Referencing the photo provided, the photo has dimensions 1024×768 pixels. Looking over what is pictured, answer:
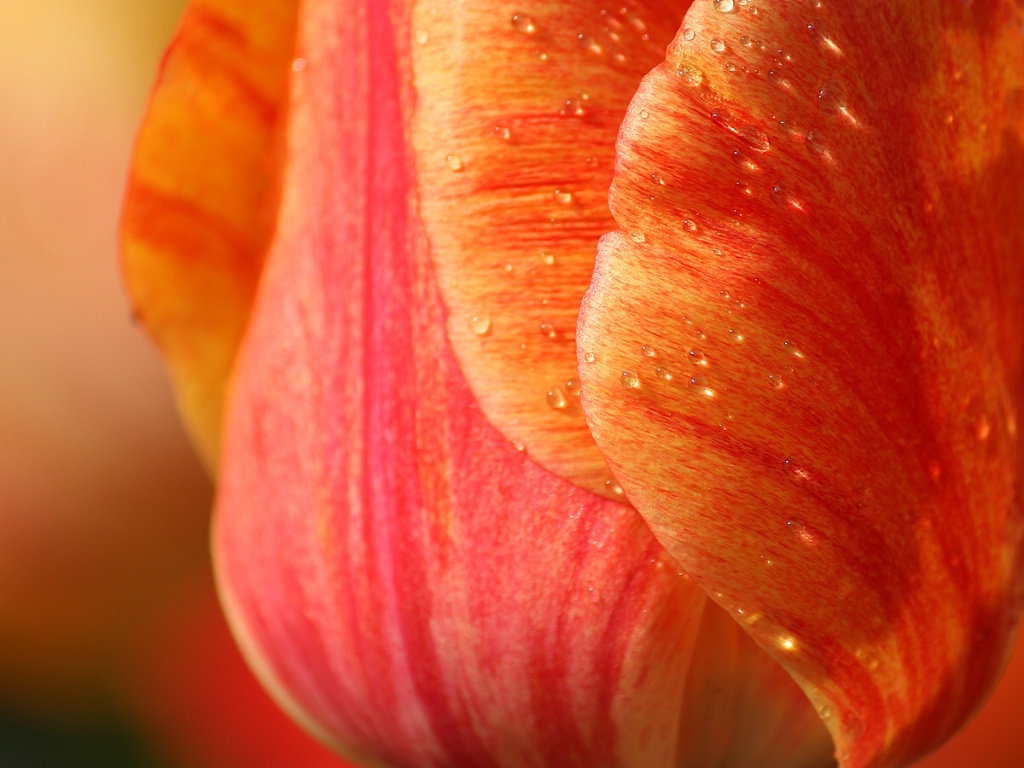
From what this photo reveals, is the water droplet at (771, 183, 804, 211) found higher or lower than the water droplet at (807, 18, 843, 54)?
lower

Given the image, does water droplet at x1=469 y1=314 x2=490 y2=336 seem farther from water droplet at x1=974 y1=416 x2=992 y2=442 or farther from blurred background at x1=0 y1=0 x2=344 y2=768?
blurred background at x1=0 y1=0 x2=344 y2=768

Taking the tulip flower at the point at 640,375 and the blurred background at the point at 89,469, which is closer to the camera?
the tulip flower at the point at 640,375

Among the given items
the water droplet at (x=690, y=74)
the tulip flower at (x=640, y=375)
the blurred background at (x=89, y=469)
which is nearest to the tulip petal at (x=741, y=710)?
the tulip flower at (x=640, y=375)

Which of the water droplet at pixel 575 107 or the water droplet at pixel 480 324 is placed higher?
the water droplet at pixel 575 107

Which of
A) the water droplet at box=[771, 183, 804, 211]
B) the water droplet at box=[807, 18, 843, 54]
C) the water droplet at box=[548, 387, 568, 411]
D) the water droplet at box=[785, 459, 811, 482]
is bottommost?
the water droplet at box=[785, 459, 811, 482]

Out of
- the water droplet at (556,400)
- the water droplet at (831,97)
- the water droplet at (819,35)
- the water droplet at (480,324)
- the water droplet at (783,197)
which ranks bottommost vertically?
the water droplet at (556,400)

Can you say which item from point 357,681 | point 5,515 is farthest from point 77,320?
point 357,681

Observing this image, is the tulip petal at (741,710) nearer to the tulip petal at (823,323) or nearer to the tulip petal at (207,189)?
the tulip petal at (823,323)

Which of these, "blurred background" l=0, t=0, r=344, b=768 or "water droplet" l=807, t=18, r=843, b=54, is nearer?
"water droplet" l=807, t=18, r=843, b=54

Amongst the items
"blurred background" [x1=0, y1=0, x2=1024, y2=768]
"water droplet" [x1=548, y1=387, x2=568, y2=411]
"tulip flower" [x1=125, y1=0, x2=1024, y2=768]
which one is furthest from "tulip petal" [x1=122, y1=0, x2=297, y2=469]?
"blurred background" [x1=0, y1=0, x2=1024, y2=768]
